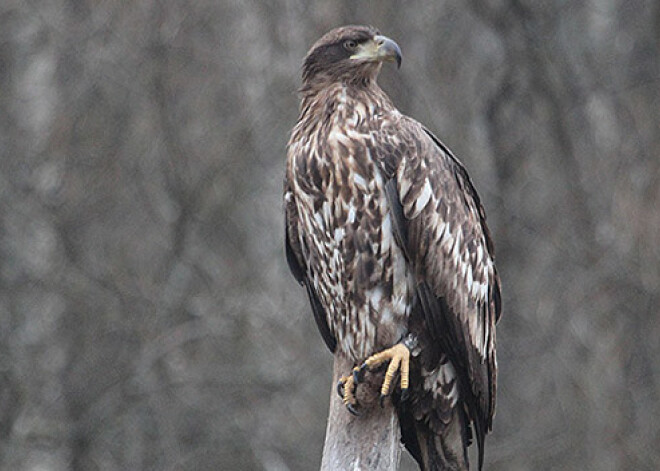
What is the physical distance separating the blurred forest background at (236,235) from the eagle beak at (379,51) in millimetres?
5244

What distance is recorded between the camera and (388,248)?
562 cm

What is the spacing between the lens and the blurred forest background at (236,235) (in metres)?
10.8

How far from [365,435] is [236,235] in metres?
6.35

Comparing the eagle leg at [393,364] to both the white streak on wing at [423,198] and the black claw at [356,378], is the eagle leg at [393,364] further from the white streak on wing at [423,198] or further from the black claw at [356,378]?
the white streak on wing at [423,198]

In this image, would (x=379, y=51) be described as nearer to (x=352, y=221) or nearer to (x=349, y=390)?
(x=352, y=221)

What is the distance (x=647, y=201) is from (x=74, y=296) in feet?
14.4

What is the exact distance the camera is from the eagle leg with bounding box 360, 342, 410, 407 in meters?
5.39

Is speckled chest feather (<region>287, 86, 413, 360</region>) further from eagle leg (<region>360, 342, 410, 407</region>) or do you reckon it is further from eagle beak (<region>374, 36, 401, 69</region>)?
eagle beak (<region>374, 36, 401, 69</region>)

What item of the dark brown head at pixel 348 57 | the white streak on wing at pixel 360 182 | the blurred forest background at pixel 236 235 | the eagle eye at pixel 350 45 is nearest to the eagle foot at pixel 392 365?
the white streak on wing at pixel 360 182

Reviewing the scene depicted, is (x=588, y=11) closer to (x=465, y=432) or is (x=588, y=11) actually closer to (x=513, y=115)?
(x=513, y=115)

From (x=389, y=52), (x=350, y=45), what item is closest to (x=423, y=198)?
(x=389, y=52)

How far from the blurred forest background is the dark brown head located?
16.9 feet

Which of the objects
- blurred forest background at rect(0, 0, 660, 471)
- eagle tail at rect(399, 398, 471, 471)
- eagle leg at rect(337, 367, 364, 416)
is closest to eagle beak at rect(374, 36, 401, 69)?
eagle leg at rect(337, 367, 364, 416)

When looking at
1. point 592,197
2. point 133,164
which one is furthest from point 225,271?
point 592,197
